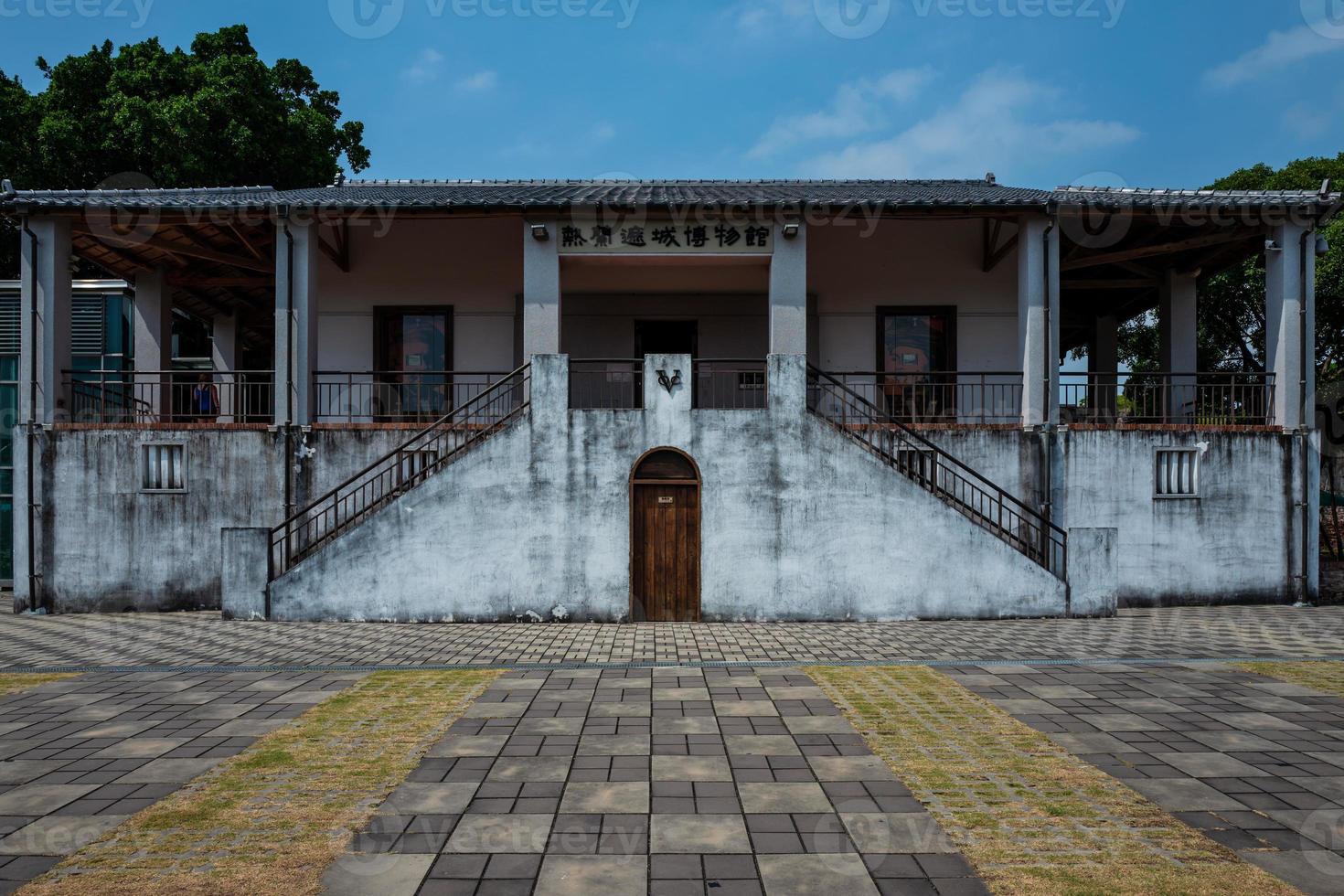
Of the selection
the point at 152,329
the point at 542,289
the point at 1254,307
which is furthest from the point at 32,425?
the point at 1254,307

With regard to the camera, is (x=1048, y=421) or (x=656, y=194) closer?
(x=1048, y=421)

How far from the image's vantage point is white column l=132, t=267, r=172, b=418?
16.1m

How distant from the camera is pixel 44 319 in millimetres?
13234

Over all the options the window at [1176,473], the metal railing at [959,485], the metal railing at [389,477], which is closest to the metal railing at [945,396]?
the metal railing at [959,485]

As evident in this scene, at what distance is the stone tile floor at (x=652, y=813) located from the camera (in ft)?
12.5

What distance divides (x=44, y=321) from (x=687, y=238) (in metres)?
10.6

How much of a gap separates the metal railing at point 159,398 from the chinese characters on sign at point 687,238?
546cm

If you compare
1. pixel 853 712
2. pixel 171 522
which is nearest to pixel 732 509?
pixel 853 712

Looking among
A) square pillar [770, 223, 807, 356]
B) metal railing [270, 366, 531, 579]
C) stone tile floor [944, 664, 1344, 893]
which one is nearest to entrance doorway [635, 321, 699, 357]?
metal railing [270, 366, 531, 579]

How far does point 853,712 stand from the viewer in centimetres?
671

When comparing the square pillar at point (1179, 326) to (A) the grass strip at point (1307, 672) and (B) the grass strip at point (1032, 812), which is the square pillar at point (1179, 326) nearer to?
(A) the grass strip at point (1307, 672)

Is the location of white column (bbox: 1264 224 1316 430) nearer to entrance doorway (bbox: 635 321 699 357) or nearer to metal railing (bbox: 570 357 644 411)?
entrance doorway (bbox: 635 321 699 357)

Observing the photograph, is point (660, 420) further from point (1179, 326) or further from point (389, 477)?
point (1179, 326)

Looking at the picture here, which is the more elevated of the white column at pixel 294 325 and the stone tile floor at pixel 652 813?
the white column at pixel 294 325
